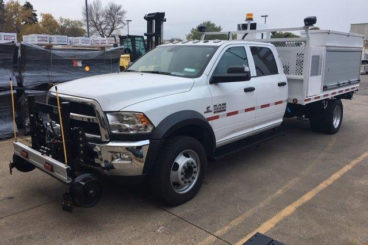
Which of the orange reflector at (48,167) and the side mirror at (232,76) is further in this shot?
the side mirror at (232,76)

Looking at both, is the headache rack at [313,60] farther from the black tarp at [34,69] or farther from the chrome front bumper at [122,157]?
the chrome front bumper at [122,157]

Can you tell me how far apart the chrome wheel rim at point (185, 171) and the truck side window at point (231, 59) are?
124cm

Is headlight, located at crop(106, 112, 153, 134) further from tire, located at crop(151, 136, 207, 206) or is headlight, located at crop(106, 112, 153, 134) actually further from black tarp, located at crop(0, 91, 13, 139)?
black tarp, located at crop(0, 91, 13, 139)

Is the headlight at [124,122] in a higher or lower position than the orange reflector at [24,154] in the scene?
higher

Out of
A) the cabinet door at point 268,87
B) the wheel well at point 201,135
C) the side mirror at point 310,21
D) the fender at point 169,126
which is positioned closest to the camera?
the fender at point 169,126

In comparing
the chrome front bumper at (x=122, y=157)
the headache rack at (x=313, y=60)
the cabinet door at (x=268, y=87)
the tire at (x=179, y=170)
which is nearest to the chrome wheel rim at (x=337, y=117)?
the headache rack at (x=313, y=60)

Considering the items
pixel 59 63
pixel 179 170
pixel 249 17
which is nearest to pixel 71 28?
pixel 59 63

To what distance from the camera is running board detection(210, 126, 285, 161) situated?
4838 mm

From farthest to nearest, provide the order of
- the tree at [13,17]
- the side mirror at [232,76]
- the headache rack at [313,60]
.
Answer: the tree at [13,17] < the headache rack at [313,60] < the side mirror at [232,76]

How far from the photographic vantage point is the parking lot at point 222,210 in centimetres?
353

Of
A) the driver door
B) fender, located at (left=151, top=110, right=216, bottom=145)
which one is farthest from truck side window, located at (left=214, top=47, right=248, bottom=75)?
fender, located at (left=151, top=110, right=216, bottom=145)

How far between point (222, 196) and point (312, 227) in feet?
3.87

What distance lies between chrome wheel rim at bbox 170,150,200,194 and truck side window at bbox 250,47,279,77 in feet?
6.46

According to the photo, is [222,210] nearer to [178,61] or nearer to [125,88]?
[125,88]
